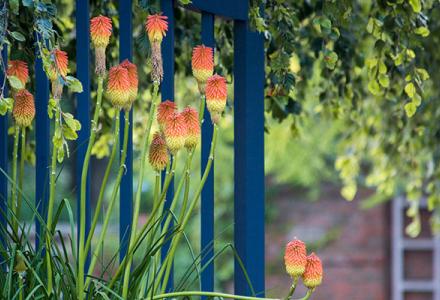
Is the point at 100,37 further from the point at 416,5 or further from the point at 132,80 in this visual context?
the point at 416,5

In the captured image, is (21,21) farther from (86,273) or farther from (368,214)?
(368,214)

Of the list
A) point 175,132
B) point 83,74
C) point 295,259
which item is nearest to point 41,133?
point 83,74

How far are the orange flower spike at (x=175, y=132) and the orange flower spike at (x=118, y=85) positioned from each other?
70mm

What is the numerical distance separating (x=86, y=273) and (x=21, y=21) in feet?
1.48

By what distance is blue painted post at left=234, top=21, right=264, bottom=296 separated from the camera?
179 centimetres

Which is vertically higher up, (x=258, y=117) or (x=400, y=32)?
(x=400, y=32)

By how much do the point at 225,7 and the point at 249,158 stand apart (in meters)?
0.28

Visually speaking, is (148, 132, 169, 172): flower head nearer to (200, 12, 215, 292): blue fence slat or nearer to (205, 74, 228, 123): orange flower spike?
(205, 74, 228, 123): orange flower spike

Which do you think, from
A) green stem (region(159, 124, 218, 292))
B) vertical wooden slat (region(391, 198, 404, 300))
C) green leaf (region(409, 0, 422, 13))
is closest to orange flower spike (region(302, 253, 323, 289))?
green stem (region(159, 124, 218, 292))

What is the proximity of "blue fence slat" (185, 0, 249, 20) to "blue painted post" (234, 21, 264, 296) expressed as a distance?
0.9 inches

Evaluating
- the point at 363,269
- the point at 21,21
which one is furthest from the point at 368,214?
the point at 21,21

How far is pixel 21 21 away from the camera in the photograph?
165cm

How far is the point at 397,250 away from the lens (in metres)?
7.08

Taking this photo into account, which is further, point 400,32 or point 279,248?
point 279,248
